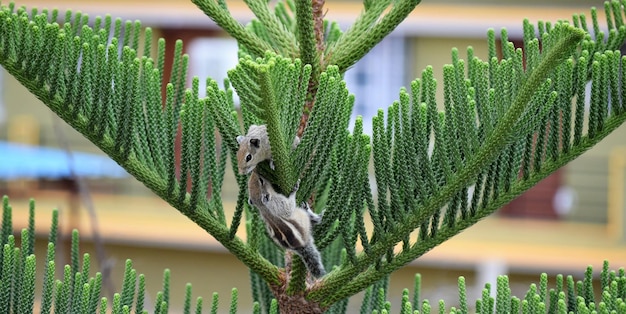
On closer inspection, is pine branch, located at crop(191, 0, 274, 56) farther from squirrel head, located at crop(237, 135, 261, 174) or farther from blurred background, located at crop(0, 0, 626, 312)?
blurred background, located at crop(0, 0, 626, 312)

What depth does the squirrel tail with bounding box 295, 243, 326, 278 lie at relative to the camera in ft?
5.03

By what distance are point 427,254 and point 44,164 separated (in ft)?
12.6

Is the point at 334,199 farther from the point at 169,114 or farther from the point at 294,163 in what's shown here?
the point at 169,114

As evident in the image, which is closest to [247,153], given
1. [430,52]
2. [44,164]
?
[44,164]

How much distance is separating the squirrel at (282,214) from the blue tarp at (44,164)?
22.4ft

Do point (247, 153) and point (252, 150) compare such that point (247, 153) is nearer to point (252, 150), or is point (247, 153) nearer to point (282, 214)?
point (252, 150)

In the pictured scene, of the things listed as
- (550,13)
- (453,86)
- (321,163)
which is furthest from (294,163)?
(550,13)

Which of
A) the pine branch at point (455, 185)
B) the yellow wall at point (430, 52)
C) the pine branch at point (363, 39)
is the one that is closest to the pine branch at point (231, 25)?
the pine branch at point (363, 39)

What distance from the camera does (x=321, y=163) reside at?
57.8 inches

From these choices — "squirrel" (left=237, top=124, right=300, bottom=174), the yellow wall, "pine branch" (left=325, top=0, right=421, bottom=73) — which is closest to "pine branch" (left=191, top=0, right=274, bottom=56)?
"pine branch" (left=325, top=0, right=421, bottom=73)

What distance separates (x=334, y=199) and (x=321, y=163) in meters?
0.08

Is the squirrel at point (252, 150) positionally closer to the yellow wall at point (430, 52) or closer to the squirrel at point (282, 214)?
the squirrel at point (282, 214)

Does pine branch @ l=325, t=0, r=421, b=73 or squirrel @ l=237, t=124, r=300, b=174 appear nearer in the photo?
squirrel @ l=237, t=124, r=300, b=174

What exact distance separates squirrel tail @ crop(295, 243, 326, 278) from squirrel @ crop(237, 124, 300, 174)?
0.20 m
